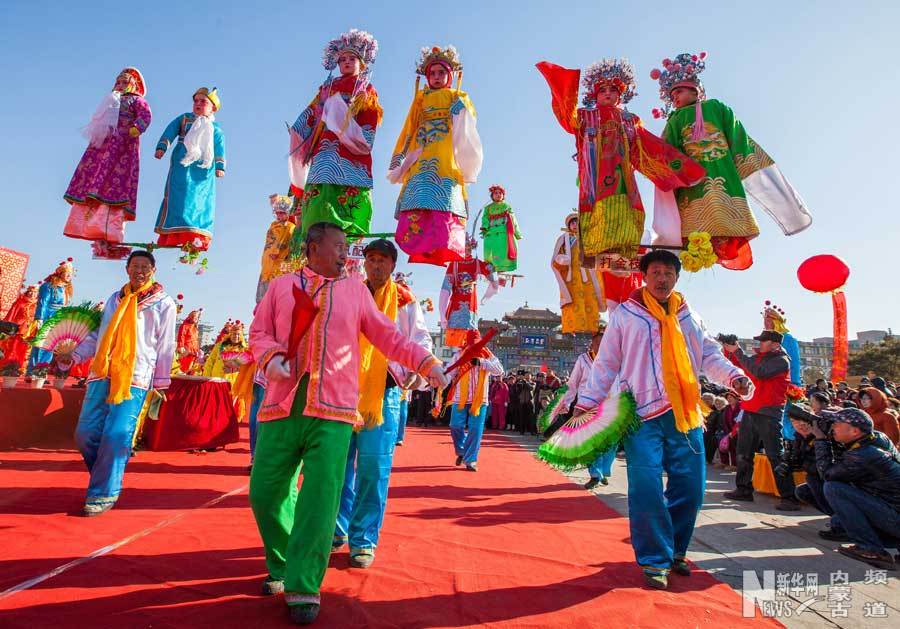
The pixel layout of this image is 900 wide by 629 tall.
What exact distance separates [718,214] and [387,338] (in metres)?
2.49

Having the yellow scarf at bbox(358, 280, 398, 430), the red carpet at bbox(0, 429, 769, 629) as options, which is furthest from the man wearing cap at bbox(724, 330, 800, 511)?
the yellow scarf at bbox(358, 280, 398, 430)

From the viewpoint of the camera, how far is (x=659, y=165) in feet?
12.1

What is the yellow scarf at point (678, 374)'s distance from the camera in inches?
121

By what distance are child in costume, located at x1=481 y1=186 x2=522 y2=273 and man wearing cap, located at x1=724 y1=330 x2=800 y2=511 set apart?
11.1 feet

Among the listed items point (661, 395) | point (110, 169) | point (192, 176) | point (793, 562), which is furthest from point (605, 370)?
point (110, 169)

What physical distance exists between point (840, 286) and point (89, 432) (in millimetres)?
6396

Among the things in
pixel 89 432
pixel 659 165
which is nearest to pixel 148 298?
pixel 89 432

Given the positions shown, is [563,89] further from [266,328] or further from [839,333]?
[839,333]

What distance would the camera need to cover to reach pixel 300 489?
7.47ft

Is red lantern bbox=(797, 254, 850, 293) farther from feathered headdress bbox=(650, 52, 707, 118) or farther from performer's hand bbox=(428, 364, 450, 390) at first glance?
performer's hand bbox=(428, 364, 450, 390)

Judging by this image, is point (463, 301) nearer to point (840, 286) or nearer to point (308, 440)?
point (840, 286)

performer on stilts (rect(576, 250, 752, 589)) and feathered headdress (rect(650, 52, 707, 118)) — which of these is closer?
performer on stilts (rect(576, 250, 752, 589))

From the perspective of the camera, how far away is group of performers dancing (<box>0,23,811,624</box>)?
2475 mm

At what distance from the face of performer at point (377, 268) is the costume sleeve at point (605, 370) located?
1.53 metres
